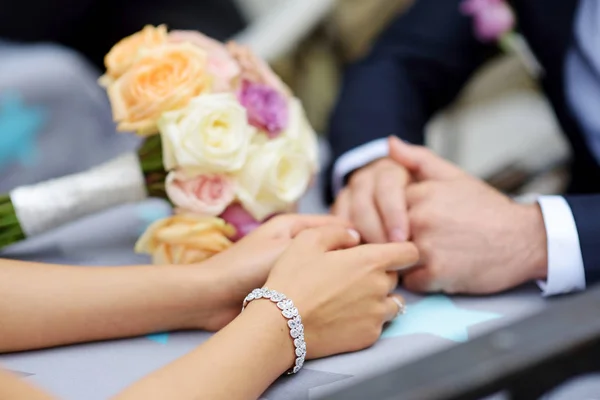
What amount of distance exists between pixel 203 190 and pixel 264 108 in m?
0.11

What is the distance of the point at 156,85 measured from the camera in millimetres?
696

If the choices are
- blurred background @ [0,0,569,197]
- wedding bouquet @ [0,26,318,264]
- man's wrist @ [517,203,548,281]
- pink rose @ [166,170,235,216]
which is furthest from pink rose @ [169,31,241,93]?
A: blurred background @ [0,0,569,197]

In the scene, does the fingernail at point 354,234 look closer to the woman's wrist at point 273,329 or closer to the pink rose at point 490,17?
the woman's wrist at point 273,329

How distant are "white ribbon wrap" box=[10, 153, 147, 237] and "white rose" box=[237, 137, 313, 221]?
131mm

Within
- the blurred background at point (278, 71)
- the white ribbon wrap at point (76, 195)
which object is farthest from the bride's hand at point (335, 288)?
the blurred background at point (278, 71)

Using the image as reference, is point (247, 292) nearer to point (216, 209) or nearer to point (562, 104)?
Answer: point (216, 209)

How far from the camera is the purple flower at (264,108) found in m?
0.73

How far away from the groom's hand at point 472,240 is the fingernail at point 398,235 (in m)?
0.02

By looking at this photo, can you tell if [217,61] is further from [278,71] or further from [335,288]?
[278,71]

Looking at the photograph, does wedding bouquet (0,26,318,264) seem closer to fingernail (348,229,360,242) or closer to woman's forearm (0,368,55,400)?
fingernail (348,229,360,242)

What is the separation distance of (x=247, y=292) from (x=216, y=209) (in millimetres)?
97

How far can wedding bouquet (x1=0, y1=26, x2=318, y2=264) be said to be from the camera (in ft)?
2.24

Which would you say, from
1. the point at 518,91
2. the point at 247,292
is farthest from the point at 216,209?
the point at 518,91

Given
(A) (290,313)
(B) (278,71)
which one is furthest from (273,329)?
(B) (278,71)
